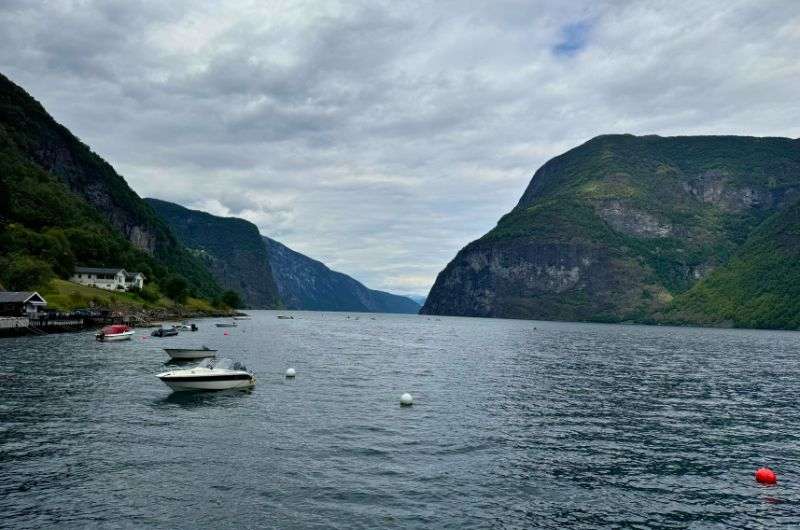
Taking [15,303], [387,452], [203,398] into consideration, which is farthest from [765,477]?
[15,303]

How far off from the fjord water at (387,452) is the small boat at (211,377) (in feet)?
3.77

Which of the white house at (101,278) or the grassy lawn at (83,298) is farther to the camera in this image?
the white house at (101,278)

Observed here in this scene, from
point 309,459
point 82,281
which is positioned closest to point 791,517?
point 309,459

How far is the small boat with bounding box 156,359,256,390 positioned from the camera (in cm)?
4622

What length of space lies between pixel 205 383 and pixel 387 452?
78.2 feet

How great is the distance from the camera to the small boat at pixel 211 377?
4622 centimetres

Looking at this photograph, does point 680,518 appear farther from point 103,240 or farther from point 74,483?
point 103,240

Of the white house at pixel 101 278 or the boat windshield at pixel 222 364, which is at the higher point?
the white house at pixel 101 278

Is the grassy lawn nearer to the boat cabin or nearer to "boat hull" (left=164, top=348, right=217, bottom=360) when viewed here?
the boat cabin

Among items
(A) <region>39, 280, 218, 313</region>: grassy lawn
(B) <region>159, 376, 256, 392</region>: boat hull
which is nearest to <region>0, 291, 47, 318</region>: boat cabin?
(A) <region>39, 280, 218, 313</region>: grassy lawn

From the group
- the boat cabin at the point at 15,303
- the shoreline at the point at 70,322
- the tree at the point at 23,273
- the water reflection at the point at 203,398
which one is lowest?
the water reflection at the point at 203,398

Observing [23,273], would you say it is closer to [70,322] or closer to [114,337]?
[70,322]

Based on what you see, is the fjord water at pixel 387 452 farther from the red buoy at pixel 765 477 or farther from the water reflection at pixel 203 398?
the red buoy at pixel 765 477

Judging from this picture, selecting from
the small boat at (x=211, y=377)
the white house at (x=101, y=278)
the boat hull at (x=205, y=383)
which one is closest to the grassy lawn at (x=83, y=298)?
the white house at (x=101, y=278)
